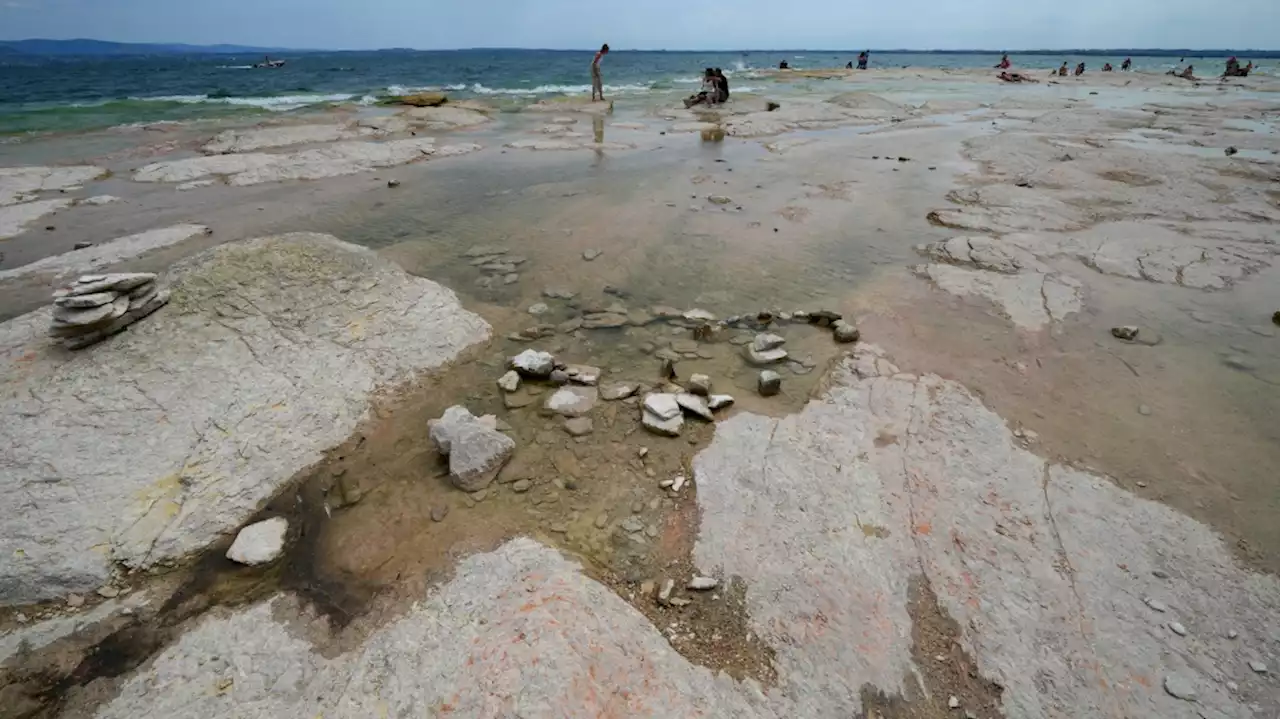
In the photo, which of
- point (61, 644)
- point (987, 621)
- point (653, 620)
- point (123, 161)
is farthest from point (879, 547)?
point (123, 161)

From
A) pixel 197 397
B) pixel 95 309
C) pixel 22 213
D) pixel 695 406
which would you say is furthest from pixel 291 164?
pixel 695 406

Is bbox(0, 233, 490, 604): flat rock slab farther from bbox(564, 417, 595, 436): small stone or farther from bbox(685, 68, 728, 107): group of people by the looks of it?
bbox(685, 68, 728, 107): group of people

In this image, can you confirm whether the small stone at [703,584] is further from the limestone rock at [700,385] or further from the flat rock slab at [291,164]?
the flat rock slab at [291,164]

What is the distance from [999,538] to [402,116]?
21.4 metres

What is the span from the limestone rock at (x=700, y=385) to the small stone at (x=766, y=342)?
2.74 ft

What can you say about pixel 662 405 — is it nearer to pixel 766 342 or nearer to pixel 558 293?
pixel 766 342

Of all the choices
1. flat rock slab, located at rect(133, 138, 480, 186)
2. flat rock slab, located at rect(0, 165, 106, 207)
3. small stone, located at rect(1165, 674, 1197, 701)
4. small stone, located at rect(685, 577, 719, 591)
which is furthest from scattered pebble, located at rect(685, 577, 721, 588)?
flat rock slab, located at rect(0, 165, 106, 207)

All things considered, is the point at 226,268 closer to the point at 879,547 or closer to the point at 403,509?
the point at 403,509

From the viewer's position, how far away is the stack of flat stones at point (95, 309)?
169 inches

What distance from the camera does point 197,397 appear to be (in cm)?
405

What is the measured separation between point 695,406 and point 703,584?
5.02 feet

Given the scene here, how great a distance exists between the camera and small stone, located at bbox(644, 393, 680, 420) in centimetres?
414

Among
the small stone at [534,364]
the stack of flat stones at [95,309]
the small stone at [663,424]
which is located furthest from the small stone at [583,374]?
the stack of flat stones at [95,309]

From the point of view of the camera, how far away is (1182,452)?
3.79 meters
